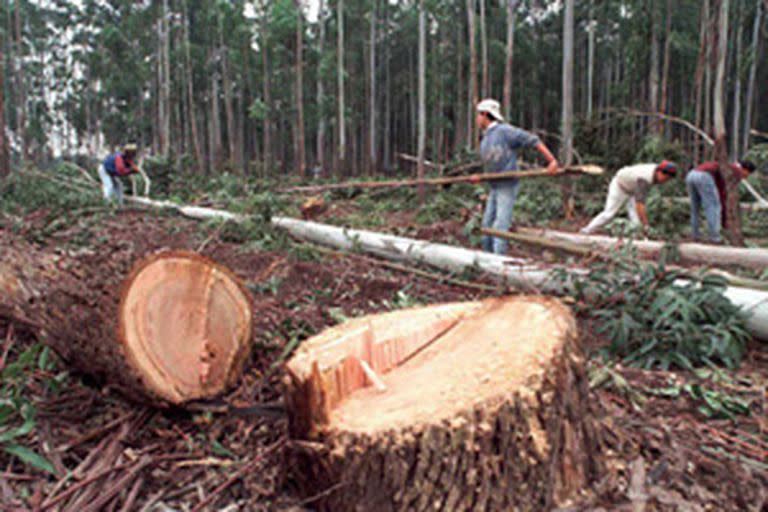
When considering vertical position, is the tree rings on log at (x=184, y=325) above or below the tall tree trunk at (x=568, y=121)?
below

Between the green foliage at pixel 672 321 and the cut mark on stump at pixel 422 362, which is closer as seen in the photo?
A: the cut mark on stump at pixel 422 362

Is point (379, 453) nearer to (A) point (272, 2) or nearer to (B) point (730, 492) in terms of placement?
(B) point (730, 492)

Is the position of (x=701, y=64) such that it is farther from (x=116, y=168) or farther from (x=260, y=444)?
(x=116, y=168)

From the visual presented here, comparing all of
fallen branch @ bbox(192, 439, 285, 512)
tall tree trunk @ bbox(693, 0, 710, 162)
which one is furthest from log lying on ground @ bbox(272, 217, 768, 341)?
tall tree trunk @ bbox(693, 0, 710, 162)

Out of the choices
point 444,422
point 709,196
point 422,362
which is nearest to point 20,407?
point 422,362

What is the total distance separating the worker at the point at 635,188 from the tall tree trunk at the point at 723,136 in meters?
0.51

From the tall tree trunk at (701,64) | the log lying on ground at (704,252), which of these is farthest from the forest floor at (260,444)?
the tall tree trunk at (701,64)

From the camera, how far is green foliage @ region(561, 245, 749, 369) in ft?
9.25

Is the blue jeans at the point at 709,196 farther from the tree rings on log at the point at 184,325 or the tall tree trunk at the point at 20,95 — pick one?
the tall tree trunk at the point at 20,95

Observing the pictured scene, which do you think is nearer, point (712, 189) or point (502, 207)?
point (502, 207)

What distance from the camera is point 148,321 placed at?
2.07 meters

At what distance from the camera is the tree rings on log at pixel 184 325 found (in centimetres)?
202

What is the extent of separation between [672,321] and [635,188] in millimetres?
4203

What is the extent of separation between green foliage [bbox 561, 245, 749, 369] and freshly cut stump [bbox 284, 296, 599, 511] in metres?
1.39
